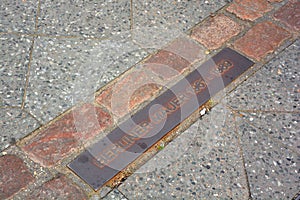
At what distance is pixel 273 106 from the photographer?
256 centimetres

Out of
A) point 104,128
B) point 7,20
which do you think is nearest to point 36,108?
point 104,128

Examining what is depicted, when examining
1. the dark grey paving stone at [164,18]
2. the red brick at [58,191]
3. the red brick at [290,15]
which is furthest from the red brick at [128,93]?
the red brick at [290,15]

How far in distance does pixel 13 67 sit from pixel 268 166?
153 cm

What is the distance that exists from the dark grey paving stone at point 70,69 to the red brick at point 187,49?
0.20 meters

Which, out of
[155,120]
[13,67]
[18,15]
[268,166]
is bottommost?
[268,166]

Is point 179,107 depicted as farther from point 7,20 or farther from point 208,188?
point 7,20

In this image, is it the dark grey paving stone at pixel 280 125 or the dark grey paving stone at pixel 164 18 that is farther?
the dark grey paving stone at pixel 164 18

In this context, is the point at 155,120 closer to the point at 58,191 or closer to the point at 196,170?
the point at 196,170

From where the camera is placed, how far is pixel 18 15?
2.96m

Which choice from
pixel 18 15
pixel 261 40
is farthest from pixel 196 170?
pixel 18 15

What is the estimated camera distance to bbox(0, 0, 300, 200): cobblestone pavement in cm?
224

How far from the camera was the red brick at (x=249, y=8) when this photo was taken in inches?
120

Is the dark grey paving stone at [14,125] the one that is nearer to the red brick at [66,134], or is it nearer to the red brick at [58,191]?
the red brick at [66,134]

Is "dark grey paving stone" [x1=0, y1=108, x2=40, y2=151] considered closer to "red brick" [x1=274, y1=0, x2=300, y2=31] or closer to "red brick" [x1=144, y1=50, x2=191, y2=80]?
"red brick" [x1=144, y1=50, x2=191, y2=80]
